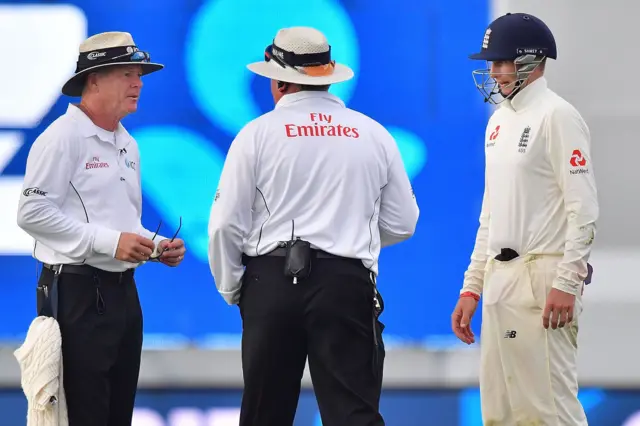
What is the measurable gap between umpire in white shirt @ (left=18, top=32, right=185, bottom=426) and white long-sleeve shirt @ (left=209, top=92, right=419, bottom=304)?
1.40 feet

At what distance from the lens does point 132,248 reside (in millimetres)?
4465

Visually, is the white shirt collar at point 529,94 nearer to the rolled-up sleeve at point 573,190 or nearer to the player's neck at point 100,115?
the rolled-up sleeve at point 573,190

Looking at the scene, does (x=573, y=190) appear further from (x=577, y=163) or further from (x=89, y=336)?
(x=89, y=336)

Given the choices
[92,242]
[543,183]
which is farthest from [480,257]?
[92,242]

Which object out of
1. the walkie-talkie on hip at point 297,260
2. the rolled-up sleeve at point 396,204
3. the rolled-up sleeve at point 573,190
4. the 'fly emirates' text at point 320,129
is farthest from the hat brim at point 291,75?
the rolled-up sleeve at point 573,190

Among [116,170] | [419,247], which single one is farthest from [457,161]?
[116,170]

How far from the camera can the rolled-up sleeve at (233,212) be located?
4.23 meters

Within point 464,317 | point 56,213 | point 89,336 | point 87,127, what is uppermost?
point 87,127

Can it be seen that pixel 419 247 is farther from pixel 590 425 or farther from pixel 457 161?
pixel 590 425

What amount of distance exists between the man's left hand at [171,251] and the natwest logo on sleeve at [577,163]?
1.54 meters

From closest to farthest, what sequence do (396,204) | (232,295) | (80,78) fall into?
(232,295), (396,204), (80,78)

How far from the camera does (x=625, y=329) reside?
19.9 ft

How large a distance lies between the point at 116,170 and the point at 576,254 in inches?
69.3

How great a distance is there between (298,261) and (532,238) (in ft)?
3.17
